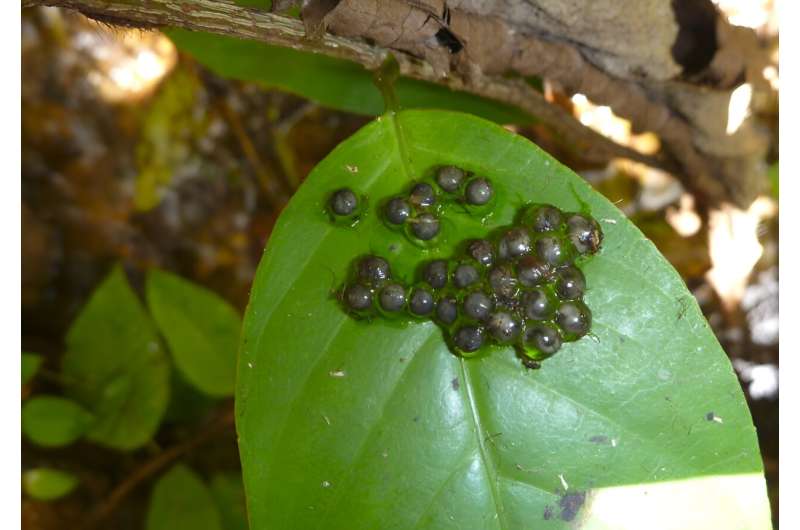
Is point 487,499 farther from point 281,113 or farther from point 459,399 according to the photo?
point 281,113

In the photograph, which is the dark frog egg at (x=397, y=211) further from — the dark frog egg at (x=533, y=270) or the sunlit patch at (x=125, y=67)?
the sunlit patch at (x=125, y=67)

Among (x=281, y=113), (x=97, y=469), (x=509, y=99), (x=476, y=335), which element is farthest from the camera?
(x=281, y=113)

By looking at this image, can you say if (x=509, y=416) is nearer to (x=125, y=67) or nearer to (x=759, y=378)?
(x=759, y=378)

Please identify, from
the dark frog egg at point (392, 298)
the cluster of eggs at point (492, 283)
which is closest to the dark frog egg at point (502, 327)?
the cluster of eggs at point (492, 283)

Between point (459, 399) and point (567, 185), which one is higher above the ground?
point (567, 185)

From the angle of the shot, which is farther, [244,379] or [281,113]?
[281,113]
